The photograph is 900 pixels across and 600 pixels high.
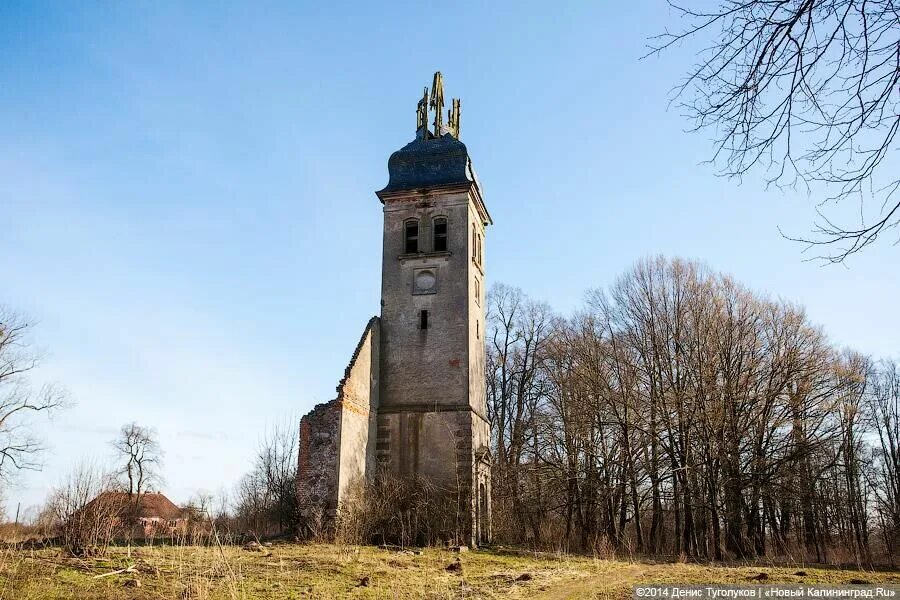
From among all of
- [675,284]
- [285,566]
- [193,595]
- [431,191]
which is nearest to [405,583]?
[285,566]

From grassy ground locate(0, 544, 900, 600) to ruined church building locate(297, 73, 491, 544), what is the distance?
339 centimetres

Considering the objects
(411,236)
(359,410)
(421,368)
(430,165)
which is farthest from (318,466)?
(430,165)

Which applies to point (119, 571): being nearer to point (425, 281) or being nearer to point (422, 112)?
point (425, 281)

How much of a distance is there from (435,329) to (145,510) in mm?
28521

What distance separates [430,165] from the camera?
24031mm

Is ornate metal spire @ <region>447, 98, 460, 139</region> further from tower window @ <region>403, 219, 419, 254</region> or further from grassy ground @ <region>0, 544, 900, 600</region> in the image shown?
grassy ground @ <region>0, 544, 900, 600</region>

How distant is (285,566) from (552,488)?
1826 cm

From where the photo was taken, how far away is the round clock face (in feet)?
74.5

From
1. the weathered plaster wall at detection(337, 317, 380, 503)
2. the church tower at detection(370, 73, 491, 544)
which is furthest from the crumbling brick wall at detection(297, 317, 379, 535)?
the church tower at detection(370, 73, 491, 544)

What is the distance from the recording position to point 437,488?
66.6ft

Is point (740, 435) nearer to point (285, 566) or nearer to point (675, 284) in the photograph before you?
point (675, 284)

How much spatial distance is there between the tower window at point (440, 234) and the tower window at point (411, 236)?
0.65 m

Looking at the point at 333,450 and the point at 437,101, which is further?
the point at 437,101

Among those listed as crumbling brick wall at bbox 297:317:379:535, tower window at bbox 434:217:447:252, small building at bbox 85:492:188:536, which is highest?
tower window at bbox 434:217:447:252
